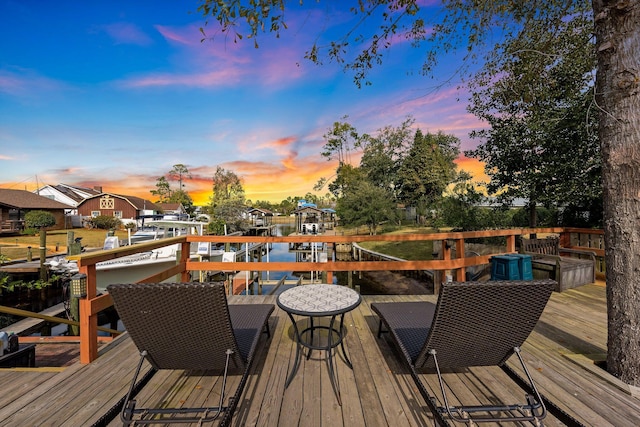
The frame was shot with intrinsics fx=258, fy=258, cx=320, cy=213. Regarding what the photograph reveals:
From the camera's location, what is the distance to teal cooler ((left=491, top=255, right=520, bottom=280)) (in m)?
4.00

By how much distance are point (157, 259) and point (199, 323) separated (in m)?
10.8

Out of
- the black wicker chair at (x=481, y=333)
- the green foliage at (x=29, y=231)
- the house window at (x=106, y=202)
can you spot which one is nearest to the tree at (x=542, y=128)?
the black wicker chair at (x=481, y=333)

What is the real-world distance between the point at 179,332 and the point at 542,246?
21.1ft

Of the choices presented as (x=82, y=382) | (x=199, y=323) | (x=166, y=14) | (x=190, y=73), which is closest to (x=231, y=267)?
(x=82, y=382)

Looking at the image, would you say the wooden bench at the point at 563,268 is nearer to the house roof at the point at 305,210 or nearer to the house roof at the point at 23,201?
the house roof at the point at 305,210

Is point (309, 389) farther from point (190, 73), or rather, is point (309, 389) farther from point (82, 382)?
point (190, 73)

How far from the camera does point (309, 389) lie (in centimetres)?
191

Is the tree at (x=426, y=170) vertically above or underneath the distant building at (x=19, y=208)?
above

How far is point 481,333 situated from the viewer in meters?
1.64

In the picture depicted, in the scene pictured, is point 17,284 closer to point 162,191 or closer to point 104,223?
point 104,223

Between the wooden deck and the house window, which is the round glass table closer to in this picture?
the wooden deck

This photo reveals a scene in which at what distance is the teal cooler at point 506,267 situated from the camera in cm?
400

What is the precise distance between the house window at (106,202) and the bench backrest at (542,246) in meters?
41.4

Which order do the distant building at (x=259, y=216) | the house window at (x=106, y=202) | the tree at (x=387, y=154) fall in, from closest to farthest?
the house window at (x=106, y=202) → the tree at (x=387, y=154) → the distant building at (x=259, y=216)
